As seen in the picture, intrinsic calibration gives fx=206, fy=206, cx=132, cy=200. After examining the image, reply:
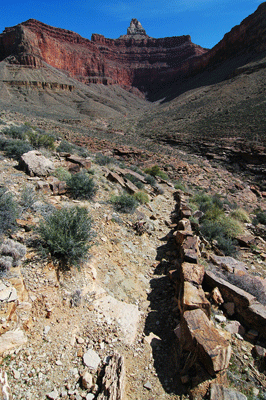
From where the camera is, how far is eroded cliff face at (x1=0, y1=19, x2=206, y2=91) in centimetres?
7300

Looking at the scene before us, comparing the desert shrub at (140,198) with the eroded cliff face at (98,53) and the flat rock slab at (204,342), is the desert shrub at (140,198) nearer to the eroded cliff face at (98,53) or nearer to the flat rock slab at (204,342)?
the flat rock slab at (204,342)

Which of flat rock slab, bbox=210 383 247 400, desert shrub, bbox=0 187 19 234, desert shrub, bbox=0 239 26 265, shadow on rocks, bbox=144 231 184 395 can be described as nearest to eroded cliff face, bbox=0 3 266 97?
shadow on rocks, bbox=144 231 184 395

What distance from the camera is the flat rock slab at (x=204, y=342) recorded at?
2.48m

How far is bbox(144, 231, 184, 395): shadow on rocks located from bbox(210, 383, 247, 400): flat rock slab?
0.40m

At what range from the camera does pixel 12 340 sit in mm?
2545

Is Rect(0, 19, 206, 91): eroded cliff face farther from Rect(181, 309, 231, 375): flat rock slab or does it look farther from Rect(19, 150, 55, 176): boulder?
Rect(181, 309, 231, 375): flat rock slab

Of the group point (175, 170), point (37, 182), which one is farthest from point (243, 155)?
point (37, 182)

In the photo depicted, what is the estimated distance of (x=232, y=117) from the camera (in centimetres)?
3086

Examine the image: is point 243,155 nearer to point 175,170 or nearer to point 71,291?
point 175,170

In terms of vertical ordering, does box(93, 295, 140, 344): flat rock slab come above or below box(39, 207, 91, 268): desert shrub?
below

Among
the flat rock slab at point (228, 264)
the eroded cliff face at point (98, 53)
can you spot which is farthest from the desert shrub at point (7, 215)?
the eroded cliff face at point (98, 53)

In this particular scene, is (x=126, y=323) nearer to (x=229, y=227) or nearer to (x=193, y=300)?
(x=193, y=300)

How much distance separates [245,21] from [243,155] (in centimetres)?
7639

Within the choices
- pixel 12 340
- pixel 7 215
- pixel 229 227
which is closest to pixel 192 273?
pixel 12 340
